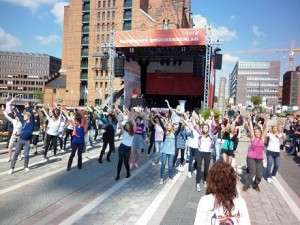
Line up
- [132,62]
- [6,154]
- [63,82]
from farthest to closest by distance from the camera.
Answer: [63,82] → [132,62] → [6,154]

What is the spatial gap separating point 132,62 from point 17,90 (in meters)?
106

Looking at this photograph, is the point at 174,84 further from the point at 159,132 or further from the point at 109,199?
the point at 109,199

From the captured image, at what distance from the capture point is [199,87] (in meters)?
32.4

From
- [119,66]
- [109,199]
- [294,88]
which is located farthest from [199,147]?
[294,88]

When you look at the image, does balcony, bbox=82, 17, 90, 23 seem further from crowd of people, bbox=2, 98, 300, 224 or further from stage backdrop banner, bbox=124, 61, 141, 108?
crowd of people, bbox=2, 98, 300, 224

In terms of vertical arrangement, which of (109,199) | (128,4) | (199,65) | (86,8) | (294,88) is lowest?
(109,199)

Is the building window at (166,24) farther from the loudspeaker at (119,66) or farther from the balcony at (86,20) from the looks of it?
the loudspeaker at (119,66)

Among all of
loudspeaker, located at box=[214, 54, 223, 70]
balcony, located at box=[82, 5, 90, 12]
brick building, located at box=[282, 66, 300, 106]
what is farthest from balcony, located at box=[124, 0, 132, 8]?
brick building, located at box=[282, 66, 300, 106]

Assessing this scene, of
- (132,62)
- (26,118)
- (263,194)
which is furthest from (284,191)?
(132,62)

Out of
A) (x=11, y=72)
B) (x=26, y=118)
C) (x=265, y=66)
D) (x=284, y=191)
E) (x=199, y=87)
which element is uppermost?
(x=265, y=66)

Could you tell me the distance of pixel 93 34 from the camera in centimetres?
5744

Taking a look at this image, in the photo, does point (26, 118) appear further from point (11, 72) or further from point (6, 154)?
point (11, 72)

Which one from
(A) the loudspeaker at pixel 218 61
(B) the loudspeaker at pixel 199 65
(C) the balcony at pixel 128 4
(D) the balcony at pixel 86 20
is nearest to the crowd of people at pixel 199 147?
(A) the loudspeaker at pixel 218 61

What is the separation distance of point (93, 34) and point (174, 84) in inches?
1191
